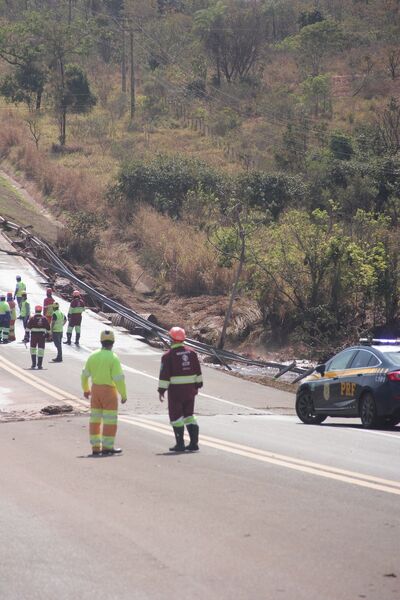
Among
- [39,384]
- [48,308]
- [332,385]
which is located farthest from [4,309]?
[332,385]

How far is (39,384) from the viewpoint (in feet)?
68.9

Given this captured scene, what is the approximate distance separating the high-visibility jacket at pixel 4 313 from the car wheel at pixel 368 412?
1471cm

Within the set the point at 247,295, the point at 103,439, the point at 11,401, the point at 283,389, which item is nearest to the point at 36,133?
the point at 247,295

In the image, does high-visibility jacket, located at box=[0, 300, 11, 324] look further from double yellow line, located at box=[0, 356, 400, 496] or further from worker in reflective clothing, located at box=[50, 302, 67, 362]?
double yellow line, located at box=[0, 356, 400, 496]

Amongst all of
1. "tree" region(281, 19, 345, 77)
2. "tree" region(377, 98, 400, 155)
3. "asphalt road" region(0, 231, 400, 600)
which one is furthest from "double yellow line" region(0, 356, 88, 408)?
"tree" region(281, 19, 345, 77)

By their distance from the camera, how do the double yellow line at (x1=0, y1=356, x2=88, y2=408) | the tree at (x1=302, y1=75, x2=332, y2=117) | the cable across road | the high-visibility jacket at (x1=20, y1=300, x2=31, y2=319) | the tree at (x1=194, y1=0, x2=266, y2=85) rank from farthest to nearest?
the tree at (x1=194, y1=0, x2=266, y2=85), the tree at (x1=302, y1=75, x2=332, y2=117), the high-visibility jacket at (x1=20, y1=300, x2=31, y2=319), the cable across road, the double yellow line at (x1=0, y1=356, x2=88, y2=408)

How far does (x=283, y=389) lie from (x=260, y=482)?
50.6 feet

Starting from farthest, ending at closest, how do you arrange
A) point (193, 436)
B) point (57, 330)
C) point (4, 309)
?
point (4, 309)
point (57, 330)
point (193, 436)

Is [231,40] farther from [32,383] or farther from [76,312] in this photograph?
[32,383]

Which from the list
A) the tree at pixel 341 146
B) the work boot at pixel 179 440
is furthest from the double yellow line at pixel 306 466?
the tree at pixel 341 146

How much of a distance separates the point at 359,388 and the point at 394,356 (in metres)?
0.77

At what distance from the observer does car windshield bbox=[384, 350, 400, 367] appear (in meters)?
15.0

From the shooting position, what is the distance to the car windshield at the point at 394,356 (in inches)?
592

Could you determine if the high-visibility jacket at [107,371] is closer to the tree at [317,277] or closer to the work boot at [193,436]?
the work boot at [193,436]
